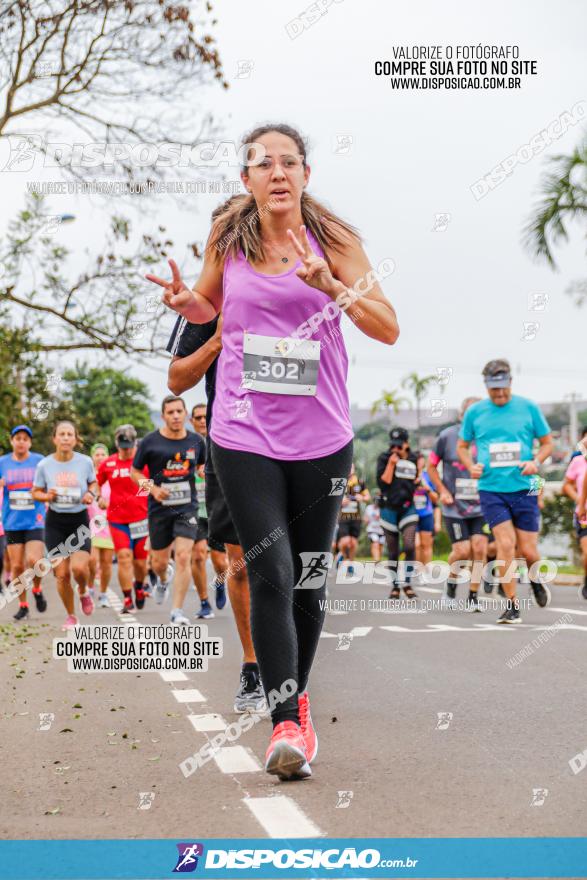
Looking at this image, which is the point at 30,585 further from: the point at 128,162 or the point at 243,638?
the point at 243,638

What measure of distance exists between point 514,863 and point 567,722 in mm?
2403

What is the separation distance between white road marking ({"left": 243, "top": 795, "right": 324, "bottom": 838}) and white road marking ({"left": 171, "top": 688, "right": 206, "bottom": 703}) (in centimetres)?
259

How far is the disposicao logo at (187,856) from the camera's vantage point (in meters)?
3.40

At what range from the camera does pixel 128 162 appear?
14953 mm

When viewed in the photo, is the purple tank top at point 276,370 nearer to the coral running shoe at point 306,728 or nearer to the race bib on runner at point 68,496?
the coral running shoe at point 306,728

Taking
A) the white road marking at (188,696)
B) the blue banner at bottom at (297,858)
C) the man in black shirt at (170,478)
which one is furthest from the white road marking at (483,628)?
the blue banner at bottom at (297,858)

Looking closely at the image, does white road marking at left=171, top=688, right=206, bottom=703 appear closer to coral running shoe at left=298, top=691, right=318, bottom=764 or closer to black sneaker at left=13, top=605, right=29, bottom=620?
coral running shoe at left=298, top=691, right=318, bottom=764

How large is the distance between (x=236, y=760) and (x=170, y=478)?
A: 7134 millimetres

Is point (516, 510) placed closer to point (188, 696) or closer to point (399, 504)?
point (399, 504)

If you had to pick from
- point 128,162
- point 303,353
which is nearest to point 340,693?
point 303,353

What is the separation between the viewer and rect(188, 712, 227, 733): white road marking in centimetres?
582

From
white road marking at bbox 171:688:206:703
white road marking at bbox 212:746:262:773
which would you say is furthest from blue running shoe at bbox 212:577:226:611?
white road marking at bbox 212:746:262:773

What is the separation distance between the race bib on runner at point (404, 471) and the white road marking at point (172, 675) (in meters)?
7.20

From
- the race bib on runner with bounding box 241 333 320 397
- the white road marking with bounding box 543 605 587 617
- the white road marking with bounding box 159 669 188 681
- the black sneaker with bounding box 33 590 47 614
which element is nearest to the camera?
the race bib on runner with bounding box 241 333 320 397
